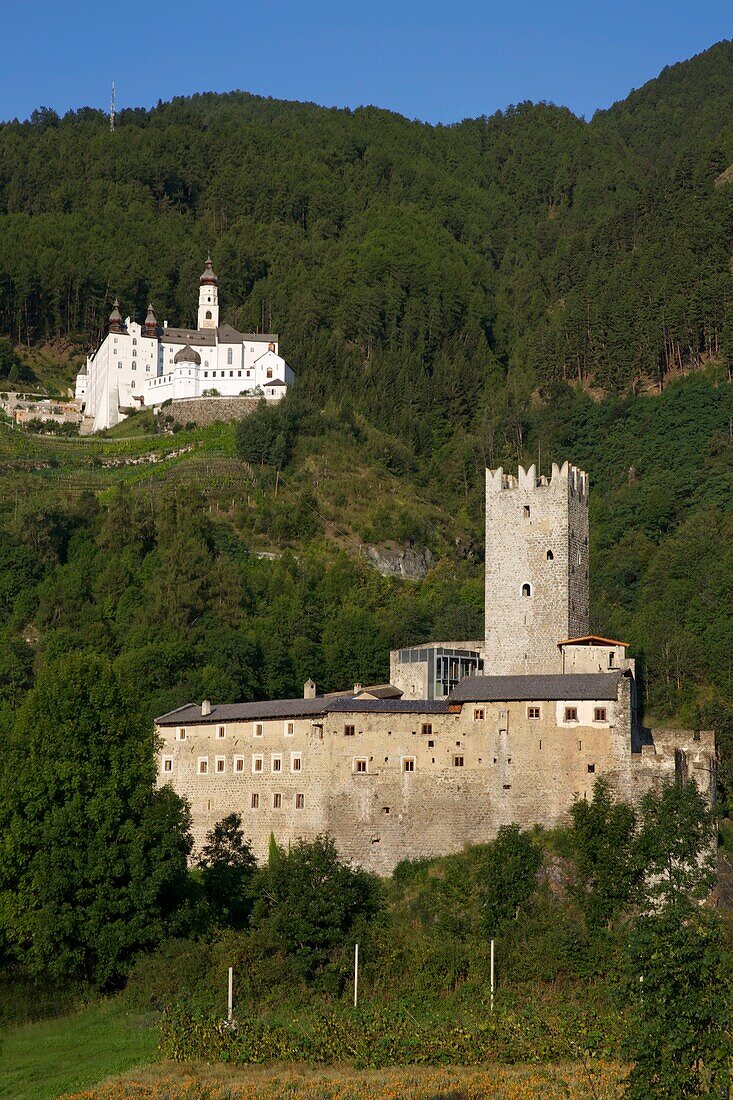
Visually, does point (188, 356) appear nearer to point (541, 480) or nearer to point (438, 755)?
point (541, 480)

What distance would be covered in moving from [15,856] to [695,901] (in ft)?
78.5

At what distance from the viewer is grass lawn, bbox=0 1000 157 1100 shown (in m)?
43.0

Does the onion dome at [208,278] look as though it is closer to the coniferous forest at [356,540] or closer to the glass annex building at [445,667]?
the coniferous forest at [356,540]

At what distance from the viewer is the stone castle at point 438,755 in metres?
60.8

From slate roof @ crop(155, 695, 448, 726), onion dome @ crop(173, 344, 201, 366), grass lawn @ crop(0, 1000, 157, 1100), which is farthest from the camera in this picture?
onion dome @ crop(173, 344, 201, 366)

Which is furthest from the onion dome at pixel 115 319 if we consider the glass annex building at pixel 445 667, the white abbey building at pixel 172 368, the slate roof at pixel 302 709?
the slate roof at pixel 302 709

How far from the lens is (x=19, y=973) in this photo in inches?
2130

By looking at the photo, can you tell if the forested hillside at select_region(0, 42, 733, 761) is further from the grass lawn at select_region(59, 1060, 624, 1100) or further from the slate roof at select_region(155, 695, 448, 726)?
the grass lawn at select_region(59, 1060, 624, 1100)

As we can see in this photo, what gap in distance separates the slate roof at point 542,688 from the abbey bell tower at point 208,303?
311 ft

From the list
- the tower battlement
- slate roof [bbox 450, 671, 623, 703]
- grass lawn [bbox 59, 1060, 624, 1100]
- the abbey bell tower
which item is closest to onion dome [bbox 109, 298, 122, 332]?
the abbey bell tower

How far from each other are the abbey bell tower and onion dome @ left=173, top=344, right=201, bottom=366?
43.1 feet

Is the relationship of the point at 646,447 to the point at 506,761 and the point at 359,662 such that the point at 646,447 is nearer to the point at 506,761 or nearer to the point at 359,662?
the point at 359,662

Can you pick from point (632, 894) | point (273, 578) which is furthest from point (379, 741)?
point (273, 578)

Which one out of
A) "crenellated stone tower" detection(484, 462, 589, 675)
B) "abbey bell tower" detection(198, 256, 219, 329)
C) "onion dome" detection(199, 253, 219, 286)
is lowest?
"crenellated stone tower" detection(484, 462, 589, 675)
